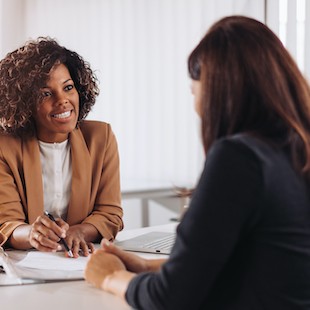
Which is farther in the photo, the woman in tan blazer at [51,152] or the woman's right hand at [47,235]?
the woman in tan blazer at [51,152]

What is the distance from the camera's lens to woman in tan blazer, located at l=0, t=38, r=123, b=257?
192 cm

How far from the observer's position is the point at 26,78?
197 centimetres

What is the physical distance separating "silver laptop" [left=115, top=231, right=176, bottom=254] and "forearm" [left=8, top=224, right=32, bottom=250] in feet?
0.98

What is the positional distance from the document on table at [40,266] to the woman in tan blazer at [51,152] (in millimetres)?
184

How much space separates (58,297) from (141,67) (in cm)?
305

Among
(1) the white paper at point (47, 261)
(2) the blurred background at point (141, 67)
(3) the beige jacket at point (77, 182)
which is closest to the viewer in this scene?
(1) the white paper at point (47, 261)

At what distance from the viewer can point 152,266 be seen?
1369 mm

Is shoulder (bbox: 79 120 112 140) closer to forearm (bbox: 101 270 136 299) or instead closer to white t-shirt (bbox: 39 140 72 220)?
white t-shirt (bbox: 39 140 72 220)

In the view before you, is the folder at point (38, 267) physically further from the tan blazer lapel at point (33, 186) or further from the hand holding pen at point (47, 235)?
the tan blazer lapel at point (33, 186)

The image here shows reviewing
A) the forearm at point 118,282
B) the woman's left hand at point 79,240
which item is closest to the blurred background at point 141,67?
the woman's left hand at point 79,240

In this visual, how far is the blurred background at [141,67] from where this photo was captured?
4.06 metres

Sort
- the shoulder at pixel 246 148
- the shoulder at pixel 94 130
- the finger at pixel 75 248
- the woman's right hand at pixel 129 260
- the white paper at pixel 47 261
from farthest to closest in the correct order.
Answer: the shoulder at pixel 94 130 < the finger at pixel 75 248 < the white paper at pixel 47 261 < the woman's right hand at pixel 129 260 < the shoulder at pixel 246 148

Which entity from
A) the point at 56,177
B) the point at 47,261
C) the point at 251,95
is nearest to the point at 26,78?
the point at 56,177

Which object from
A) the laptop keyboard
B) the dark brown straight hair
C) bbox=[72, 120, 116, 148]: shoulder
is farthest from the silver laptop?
the dark brown straight hair
